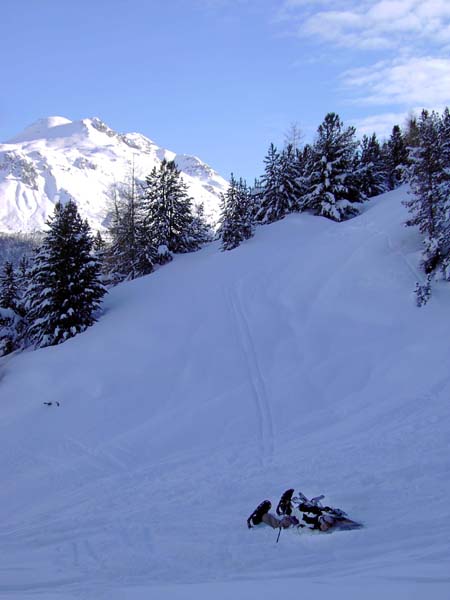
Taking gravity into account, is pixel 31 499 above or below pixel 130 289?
below

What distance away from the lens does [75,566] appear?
7.70 meters

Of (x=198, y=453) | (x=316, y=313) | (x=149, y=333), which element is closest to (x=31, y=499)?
(x=198, y=453)

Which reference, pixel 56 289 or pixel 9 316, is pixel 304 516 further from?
pixel 9 316

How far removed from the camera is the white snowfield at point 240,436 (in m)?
6.62

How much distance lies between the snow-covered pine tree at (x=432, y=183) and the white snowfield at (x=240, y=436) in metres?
1.38

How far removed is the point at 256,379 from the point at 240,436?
3621 mm

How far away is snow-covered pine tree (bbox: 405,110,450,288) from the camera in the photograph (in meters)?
19.3

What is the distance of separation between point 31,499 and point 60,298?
13.5 m

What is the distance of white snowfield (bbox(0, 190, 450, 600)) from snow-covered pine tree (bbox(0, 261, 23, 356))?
3829 millimetres

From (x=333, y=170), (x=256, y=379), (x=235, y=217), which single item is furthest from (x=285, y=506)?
(x=333, y=170)

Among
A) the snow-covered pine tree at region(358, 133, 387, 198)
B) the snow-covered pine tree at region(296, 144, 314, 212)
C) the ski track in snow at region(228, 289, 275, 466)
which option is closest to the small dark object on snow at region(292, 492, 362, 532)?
the ski track in snow at region(228, 289, 275, 466)

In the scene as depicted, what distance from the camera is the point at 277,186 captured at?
3762 centimetres

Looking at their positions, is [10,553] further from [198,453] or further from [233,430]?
[233,430]

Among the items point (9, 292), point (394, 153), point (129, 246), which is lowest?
point (9, 292)
